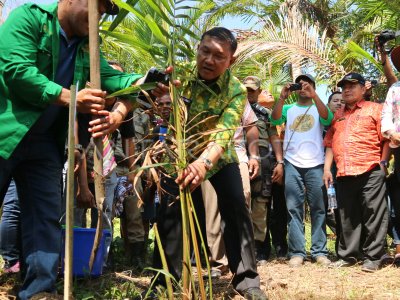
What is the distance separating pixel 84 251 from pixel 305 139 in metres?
2.67

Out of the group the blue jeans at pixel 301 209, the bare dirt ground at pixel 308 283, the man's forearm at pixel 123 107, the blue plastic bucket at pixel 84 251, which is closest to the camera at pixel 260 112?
the blue jeans at pixel 301 209

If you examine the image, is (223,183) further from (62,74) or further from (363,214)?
(363,214)

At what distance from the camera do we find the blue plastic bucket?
11.2 ft

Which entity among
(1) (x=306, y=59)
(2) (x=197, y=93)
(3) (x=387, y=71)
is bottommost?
(2) (x=197, y=93)

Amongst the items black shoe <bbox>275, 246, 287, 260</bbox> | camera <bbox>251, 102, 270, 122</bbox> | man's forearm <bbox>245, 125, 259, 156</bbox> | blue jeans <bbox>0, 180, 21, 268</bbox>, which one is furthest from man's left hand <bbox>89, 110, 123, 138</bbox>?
black shoe <bbox>275, 246, 287, 260</bbox>

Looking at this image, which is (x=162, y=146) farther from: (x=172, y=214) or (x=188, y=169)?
(x=172, y=214)

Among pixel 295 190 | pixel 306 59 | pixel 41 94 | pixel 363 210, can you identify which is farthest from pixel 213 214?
pixel 306 59

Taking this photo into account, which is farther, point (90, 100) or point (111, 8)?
point (111, 8)

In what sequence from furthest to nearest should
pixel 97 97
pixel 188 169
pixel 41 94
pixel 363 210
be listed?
pixel 363 210 < pixel 188 169 < pixel 41 94 < pixel 97 97

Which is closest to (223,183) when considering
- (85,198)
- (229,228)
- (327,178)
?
(229,228)

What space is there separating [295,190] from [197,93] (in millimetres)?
2186

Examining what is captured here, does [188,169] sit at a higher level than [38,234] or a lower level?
higher

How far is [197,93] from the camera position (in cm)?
335

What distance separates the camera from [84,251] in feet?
11.4
